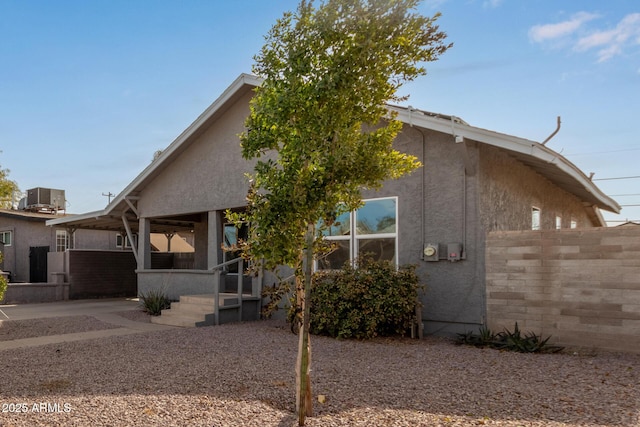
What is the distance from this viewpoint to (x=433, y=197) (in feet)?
28.8

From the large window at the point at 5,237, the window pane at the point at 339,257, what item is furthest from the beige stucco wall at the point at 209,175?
the large window at the point at 5,237

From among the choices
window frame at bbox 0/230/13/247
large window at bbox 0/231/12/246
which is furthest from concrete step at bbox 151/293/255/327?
large window at bbox 0/231/12/246

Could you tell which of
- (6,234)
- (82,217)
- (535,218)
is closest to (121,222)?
(82,217)

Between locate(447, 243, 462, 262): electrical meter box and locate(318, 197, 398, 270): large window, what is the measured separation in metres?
1.09

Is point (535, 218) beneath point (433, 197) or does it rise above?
beneath

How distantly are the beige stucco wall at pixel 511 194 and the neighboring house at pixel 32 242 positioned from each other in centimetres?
1884

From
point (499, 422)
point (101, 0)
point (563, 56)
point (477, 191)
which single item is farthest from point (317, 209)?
point (563, 56)

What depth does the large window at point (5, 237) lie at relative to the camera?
2286cm

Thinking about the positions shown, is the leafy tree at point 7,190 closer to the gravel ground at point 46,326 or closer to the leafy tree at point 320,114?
the gravel ground at point 46,326

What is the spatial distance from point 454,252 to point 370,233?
69.3 inches

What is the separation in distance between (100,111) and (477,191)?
35.2ft

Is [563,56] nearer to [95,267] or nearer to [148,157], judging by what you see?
[148,157]

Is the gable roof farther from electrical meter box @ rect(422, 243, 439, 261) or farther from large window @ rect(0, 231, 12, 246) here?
large window @ rect(0, 231, 12, 246)

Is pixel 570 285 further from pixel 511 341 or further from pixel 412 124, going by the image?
pixel 412 124
